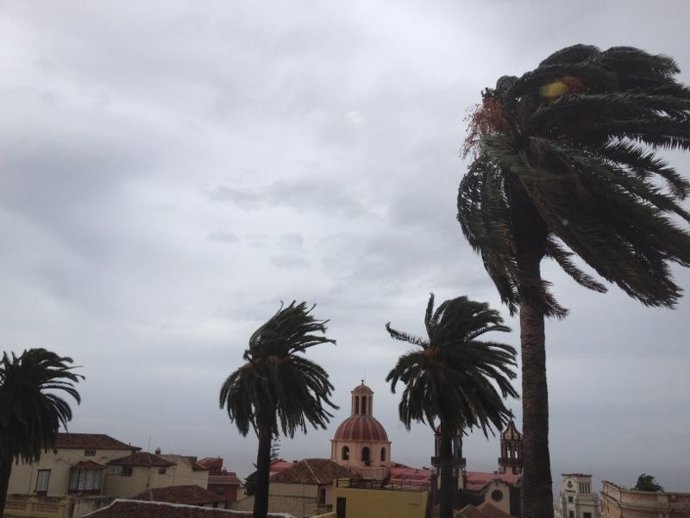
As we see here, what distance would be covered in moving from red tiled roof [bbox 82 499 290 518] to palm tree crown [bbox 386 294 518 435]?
20.6m

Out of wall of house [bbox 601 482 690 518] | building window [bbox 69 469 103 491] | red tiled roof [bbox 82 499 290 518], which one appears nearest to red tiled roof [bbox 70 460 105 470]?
building window [bbox 69 469 103 491]

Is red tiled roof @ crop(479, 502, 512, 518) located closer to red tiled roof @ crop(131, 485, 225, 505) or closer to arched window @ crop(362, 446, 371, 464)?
red tiled roof @ crop(131, 485, 225, 505)

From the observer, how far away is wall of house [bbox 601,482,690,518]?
4188 cm

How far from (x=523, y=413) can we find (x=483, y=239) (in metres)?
4.16

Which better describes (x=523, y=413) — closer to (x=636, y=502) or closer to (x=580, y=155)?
(x=580, y=155)

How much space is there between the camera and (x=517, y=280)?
12789 mm

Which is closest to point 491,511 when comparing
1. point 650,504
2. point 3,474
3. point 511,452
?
point 650,504

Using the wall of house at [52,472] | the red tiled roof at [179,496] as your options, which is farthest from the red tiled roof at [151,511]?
the wall of house at [52,472]

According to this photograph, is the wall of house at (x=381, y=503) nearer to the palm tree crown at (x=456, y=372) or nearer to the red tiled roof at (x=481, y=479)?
the palm tree crown at (x=456, y=372)

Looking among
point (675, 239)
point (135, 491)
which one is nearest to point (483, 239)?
point (675, 239)

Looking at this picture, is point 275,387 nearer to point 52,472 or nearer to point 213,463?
point 52,472

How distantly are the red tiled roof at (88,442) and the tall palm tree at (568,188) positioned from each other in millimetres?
45167

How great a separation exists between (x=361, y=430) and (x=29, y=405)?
5124 centimetres

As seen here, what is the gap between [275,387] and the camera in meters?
24.1
